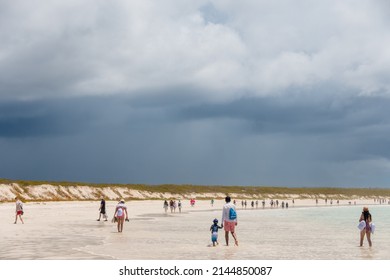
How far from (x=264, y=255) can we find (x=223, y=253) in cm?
173

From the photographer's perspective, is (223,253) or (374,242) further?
(374,242)

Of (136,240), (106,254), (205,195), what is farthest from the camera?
(205,195)

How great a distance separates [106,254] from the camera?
20391 mm

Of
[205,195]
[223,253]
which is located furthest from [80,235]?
[205,195]
